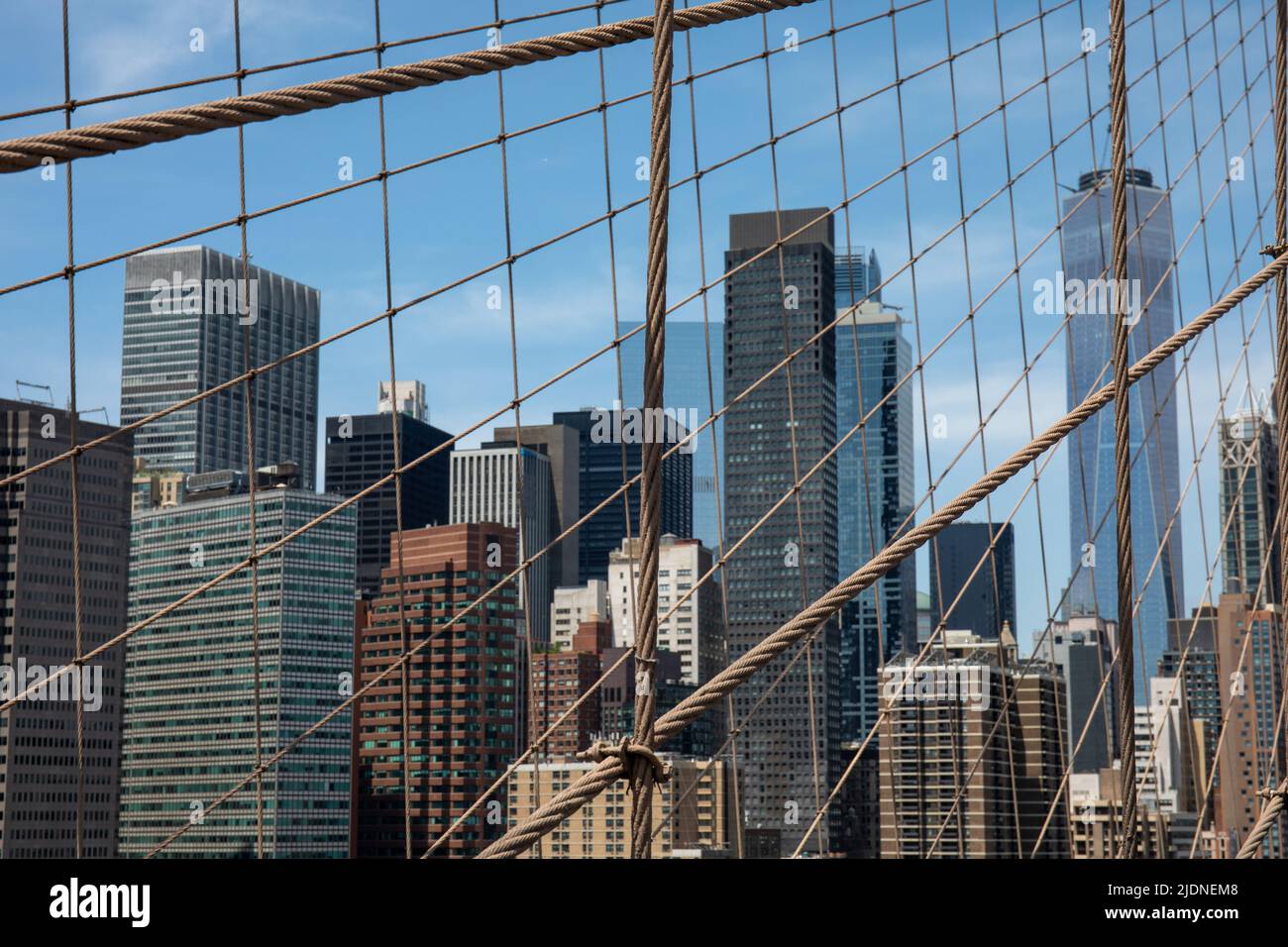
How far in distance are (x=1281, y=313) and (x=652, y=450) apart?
2.44m

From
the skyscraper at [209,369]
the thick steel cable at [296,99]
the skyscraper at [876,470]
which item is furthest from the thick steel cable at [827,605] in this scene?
the skyscraper at [876,470]

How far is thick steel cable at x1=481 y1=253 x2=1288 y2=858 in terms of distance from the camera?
2.16 m

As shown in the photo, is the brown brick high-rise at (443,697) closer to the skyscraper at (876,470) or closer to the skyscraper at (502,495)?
the skyscraper at (502,495)

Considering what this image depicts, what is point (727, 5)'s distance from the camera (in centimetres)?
386

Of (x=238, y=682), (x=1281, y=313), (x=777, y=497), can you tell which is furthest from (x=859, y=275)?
(x=1281, y=313)

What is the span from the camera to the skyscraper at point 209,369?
7025 cm

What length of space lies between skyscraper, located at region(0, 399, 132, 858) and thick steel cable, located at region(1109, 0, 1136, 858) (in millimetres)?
30741

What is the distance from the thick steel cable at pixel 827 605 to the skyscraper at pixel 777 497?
193ft

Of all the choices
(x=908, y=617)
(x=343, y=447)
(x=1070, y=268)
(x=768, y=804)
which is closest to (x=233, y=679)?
(x=343, y=447)

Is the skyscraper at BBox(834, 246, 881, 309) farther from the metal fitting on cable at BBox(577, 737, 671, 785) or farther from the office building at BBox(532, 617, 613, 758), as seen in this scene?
the metal fitting on cable at BBox(577, 737, 671, 785)

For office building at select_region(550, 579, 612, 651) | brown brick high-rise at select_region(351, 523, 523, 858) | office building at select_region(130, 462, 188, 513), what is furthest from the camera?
office building at select_region(130, 462, 188, 513)

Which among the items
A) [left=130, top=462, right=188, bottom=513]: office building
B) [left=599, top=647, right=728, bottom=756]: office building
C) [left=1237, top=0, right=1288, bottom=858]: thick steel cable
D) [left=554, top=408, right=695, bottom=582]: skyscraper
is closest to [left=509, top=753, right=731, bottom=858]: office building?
[left=599, top=647, right=728, bottom=756]: office building
